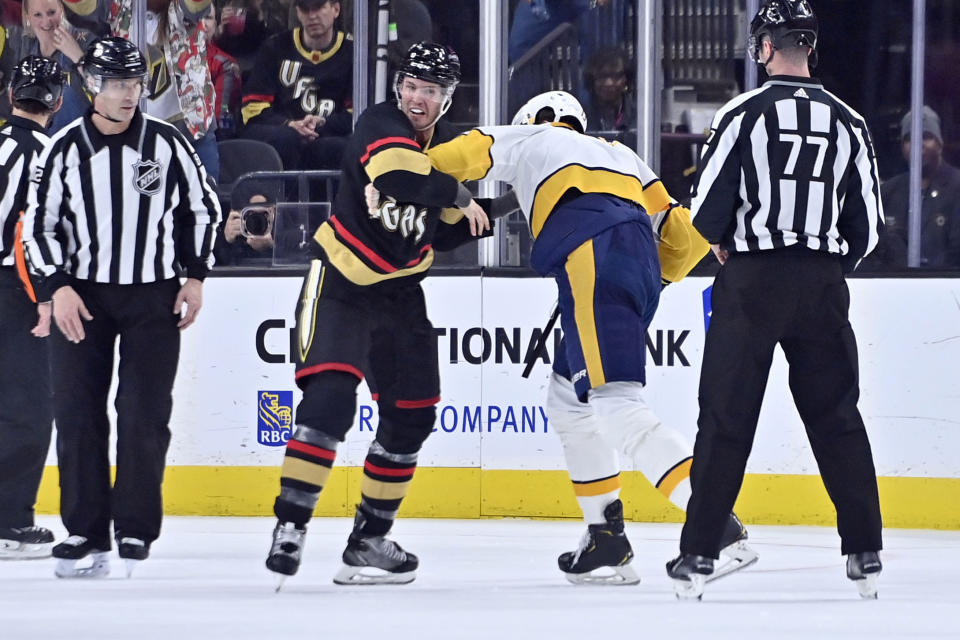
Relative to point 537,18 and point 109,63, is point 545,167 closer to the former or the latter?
point 109,63

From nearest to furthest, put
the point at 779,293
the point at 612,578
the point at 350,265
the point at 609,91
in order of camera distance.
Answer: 1. the point at 779,293
2. the point at 350,265
3. the point at 612,578
4. the point at 609,91

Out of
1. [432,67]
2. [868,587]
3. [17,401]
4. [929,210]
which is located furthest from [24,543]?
[929,210]

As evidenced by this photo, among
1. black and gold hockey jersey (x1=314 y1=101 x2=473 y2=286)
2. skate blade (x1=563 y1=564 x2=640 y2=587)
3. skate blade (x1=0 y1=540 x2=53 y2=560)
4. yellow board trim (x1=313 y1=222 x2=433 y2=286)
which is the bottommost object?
skate blade (x1=0 y1=540 x2=53 y2=560)

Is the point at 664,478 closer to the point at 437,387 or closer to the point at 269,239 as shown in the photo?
the point at 437,387

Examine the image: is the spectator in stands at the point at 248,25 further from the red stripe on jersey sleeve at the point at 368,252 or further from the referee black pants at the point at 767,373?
the referee black pants at the point at 767,373

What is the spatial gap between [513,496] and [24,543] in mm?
1695

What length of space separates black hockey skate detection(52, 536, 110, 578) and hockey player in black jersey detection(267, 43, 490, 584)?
0.56 meters

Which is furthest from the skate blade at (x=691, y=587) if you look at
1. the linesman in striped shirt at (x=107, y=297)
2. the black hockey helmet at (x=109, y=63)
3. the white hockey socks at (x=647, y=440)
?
the black hockey helmet at (x=109, y=63)

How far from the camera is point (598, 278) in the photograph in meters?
3.56

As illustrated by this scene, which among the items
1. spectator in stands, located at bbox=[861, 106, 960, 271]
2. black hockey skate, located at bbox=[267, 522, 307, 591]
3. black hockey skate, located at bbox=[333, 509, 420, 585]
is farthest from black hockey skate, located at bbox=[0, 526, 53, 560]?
spectator in stands, located at bbox=[861, 106, 960, 271]

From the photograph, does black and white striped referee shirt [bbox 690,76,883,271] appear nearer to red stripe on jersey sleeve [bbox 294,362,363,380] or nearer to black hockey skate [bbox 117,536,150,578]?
red stripe on jersey sleeve [bbox 294,362,363,380]

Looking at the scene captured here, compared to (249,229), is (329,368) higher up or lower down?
lower down

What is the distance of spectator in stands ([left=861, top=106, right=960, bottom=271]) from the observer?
17.5ft

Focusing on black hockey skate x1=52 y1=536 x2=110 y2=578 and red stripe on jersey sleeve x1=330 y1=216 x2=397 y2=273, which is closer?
red stripe on jersey sleeve x1=330 y1=216 x2=397 y2=273
